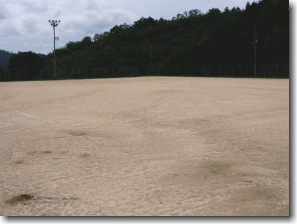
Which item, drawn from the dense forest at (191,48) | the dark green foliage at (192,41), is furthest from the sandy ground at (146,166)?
the dark green foliage at (192,41)

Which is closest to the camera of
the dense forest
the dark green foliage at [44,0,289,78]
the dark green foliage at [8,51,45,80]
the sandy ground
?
the sandy ground

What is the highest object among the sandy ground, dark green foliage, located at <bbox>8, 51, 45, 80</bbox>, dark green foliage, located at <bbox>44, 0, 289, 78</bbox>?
dark green foliage, located at <bbox>44, 0, 289, 78</bbox>

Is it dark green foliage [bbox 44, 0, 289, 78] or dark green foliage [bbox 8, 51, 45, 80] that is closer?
dark green foliage [bbox 8, 51, 45, 80]

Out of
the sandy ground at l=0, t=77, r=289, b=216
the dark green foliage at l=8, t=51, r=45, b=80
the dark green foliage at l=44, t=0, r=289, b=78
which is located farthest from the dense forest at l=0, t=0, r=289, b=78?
the sandy ground at l=0, t=77, r=289, b=216

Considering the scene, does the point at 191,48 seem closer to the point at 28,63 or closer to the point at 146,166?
the point at 28,63

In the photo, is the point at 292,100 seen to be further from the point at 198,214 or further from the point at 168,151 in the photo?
the point at 168,151

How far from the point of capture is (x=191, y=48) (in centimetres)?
6266

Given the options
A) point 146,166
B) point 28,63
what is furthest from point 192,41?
point 146,166

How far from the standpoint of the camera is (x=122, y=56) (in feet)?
226

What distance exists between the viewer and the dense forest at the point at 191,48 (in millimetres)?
50031

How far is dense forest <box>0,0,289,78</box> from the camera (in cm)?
5003

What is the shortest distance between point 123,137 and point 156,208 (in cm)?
337

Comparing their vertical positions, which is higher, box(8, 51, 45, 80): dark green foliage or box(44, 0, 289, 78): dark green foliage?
box(44, 0, 289, 78): dark green foliage

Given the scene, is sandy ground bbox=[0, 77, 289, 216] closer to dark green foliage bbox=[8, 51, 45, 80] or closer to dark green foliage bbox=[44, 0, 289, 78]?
dark green foliage bbox=[8, 51, 45, 80]
